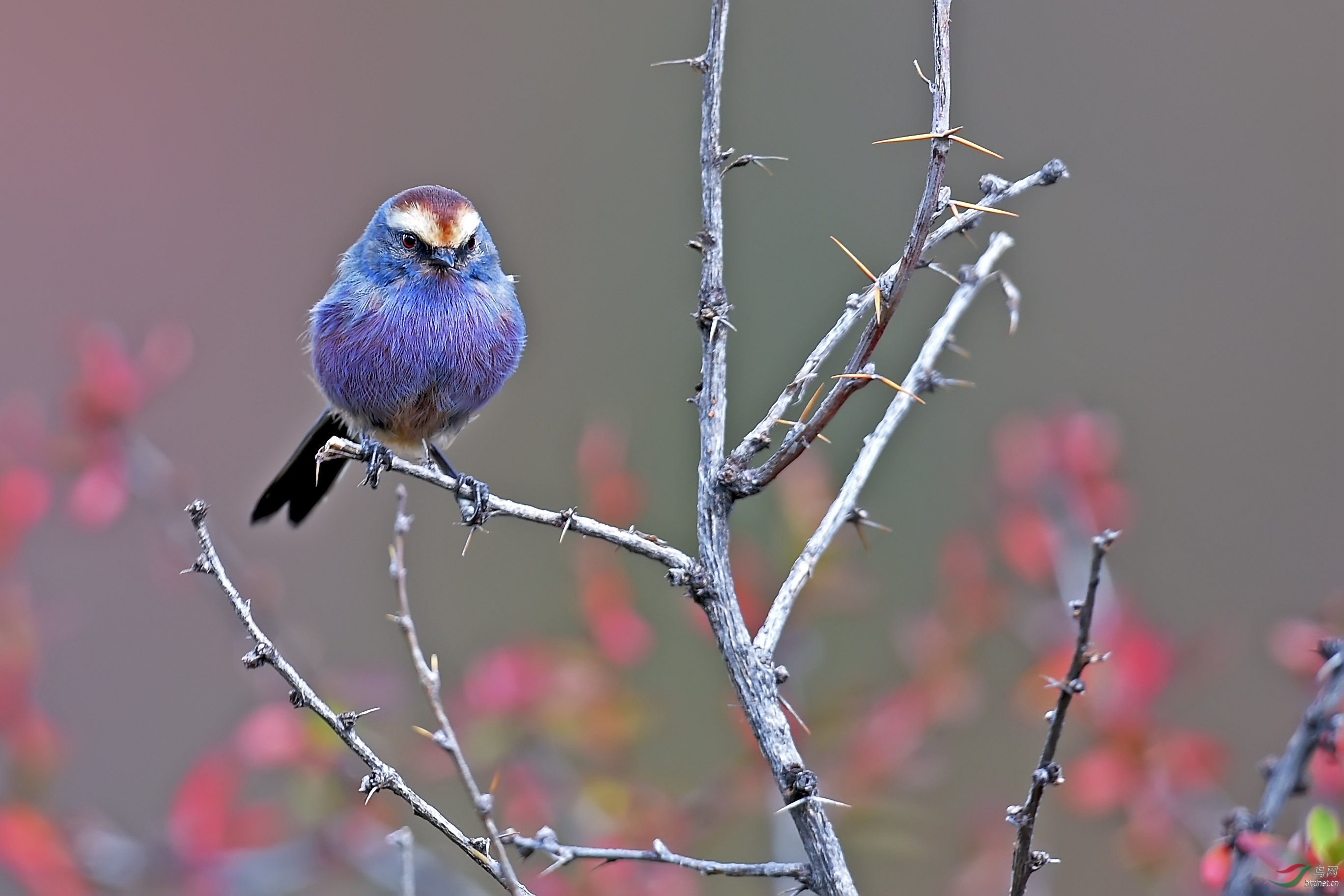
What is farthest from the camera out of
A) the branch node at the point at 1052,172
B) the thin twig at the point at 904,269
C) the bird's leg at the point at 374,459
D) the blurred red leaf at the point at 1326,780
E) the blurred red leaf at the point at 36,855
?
the blurred red leaf at the point at 36,855

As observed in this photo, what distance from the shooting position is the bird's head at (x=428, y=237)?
3.24m

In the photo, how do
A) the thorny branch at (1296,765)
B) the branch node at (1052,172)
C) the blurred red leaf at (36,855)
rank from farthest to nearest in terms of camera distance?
the blurred red leaf at (36,855)
the branch node at (1052,172)
the thorny branch at (1296,765)

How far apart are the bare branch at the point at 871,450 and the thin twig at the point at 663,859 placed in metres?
0.30

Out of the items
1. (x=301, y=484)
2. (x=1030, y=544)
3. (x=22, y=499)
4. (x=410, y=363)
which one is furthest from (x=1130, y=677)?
(x=22, y=499)

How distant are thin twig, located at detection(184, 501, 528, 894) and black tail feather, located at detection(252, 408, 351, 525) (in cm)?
168

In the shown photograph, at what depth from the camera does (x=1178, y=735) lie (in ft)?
9.32

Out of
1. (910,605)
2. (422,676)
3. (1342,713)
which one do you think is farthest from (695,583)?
(910,605)

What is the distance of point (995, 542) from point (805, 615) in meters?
0.62

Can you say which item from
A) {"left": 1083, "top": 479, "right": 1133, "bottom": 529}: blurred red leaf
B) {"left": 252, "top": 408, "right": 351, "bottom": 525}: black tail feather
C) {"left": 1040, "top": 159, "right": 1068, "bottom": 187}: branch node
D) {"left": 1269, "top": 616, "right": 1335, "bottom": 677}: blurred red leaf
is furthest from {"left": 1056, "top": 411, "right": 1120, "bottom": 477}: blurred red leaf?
{"left": 252, "top": 408, "right": 351, "bottom": 525}: black tail feather

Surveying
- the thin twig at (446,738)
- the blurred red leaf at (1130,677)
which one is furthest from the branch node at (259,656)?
the blurred red leaf at (1130,677)

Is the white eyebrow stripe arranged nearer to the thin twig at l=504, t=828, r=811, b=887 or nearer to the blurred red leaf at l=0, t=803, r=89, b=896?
the blurred red leaf at l=0, t=803, r=89, b=896

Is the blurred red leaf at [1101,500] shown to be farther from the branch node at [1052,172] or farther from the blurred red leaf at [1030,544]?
the branch node at [1052,172]

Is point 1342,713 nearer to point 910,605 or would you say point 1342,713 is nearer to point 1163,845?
point 1163,845

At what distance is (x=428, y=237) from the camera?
3.24 m
